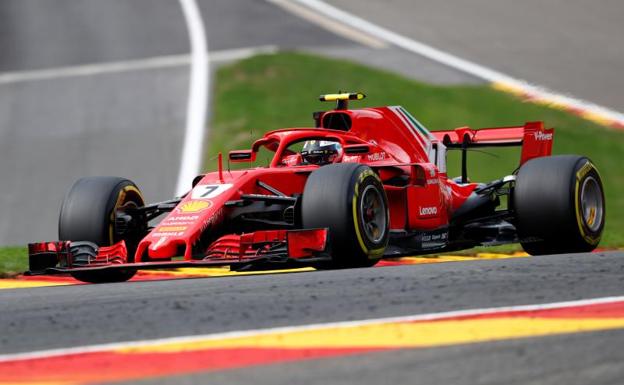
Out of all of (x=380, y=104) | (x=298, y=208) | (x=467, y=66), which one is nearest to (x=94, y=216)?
(x=298, y=208)

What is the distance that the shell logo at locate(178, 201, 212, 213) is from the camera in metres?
10.2

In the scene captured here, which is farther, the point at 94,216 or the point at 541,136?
the point at 541,136

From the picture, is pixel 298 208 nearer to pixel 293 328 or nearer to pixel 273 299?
pixel 273 299

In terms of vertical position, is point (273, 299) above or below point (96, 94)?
below

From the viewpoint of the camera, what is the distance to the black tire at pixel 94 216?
35.3 ft

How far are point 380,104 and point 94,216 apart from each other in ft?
41.1

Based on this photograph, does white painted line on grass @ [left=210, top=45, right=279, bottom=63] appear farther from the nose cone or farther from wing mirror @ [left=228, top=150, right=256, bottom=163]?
the nose cone

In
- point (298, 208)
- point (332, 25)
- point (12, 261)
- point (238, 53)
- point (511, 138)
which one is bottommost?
point (12, 261)

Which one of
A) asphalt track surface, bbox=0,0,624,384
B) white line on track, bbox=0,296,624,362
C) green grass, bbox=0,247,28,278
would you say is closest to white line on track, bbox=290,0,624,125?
asphalt track surface, bbox=0,0,624,384

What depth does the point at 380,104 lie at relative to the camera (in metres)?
22.8

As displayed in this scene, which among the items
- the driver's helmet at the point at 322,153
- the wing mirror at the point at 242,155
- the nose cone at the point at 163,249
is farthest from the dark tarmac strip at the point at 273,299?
the wing mirror at the point at 242,155

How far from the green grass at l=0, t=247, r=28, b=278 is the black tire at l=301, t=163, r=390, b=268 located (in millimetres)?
3452

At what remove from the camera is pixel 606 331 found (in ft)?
18.9

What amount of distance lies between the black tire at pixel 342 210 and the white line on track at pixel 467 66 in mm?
12763
